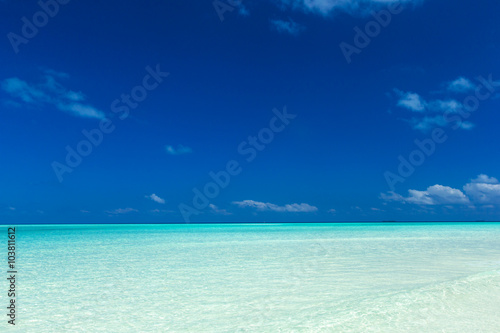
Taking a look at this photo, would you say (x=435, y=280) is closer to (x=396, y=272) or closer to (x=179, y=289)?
(x=396, y=272)

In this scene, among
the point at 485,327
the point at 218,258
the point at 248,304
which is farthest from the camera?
the point at 218,258

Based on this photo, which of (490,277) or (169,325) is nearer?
(169,325)

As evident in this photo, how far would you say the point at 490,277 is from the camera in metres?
8.68

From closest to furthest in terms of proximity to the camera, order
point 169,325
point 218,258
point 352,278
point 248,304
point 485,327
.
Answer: point 485,327
point 169,325
point 248,304
point 352,278
point 218,258

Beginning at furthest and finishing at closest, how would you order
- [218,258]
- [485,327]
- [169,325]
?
1. [218,258]
2. [169,325]
3. [485,327]

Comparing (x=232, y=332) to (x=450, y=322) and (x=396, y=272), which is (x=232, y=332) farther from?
(x=396, y=272)

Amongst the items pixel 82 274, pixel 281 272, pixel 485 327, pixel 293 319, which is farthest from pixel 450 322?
pixel 82 274

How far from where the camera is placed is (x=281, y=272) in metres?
10.3

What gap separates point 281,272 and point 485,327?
5.79m

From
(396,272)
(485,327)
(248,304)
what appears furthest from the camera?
(396,272)

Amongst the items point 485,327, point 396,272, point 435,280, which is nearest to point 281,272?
point 396,272

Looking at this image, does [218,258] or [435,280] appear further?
[218,258]

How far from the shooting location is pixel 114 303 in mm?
6996

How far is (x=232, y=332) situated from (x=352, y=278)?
16.0 ft
